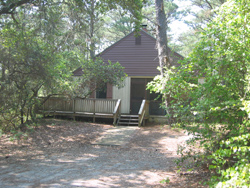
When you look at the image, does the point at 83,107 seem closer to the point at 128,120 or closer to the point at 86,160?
the point at 128,120

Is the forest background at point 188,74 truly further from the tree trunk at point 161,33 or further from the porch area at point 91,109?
the tree trunk at point 161,33

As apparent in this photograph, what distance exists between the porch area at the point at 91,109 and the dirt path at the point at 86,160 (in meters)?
2.04

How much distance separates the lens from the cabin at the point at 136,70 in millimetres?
15594

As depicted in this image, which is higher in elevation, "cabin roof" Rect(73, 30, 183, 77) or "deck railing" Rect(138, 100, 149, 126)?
"cabin roof" Rect(73, 30, 183, 77)

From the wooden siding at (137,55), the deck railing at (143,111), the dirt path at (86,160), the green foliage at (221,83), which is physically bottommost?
the dirt path at (86,160)

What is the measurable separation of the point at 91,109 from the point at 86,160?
7.21 meters

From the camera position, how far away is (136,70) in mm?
15719

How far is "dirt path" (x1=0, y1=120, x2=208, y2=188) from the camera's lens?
5.36 m

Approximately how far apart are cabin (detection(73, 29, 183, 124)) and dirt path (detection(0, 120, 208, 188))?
3.83 metres

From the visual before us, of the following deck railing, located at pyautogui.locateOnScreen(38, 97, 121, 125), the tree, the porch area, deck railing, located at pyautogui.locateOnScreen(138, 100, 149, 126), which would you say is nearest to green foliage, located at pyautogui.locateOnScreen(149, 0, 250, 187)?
the tree

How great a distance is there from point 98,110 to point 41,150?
582cm

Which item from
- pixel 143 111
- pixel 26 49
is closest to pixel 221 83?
pixel 26 49

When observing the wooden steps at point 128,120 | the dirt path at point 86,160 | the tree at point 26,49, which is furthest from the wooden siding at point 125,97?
the tree at point 26,49

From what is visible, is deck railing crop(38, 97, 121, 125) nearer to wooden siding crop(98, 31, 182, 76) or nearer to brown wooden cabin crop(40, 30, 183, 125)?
brown wooden cabin crop(40, 30, 183, 125)
